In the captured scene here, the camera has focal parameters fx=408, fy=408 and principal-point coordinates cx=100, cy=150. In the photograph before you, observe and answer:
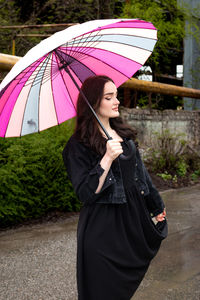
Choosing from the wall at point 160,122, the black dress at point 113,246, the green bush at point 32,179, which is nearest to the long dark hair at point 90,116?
the black dress at point 113,246

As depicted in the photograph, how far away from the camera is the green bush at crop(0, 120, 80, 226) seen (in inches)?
205

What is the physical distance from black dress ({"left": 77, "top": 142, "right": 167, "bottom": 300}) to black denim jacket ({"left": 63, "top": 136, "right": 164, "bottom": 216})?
54 mm

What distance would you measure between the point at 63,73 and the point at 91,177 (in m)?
0.94

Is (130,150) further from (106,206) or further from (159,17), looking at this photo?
(159,17)

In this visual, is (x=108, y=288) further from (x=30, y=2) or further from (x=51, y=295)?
(x=30, y=2)

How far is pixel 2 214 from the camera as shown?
524cm

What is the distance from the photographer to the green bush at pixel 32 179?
520 centimetres

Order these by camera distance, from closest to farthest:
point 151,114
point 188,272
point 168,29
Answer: point 188,272 → point 151,114 → point 168,29

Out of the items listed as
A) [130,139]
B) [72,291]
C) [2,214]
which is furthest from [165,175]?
[130,139]

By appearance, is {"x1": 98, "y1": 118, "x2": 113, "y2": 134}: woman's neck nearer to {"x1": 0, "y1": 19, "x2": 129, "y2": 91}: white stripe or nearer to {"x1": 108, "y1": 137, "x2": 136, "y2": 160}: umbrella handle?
{"x1": 108, "y1": 137, "x2": 136, "y2": 160}: umbrella handle

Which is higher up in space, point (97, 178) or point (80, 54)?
point (80, 54)

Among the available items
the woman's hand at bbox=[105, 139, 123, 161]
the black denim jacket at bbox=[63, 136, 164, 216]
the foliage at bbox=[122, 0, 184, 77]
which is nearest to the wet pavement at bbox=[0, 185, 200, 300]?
the black denim jacket at bbox=[63, 136, 164, 216]

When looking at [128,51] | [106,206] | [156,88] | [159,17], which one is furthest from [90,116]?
[159,17]

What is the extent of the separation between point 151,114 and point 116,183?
6.81m
